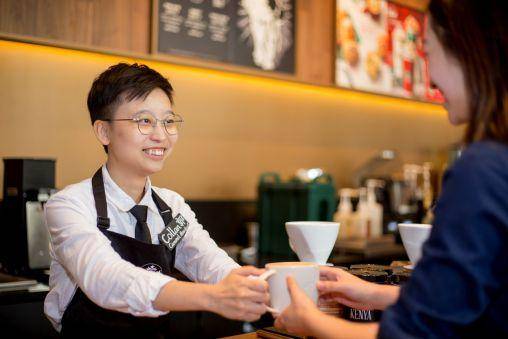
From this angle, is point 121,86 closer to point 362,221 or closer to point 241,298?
point 241,298

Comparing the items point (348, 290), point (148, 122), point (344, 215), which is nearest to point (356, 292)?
point (348, 290)

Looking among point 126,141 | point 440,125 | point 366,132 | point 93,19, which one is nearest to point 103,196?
point 126,141

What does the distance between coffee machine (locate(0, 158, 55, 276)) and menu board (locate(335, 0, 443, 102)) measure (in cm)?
194

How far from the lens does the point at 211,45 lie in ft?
10.1

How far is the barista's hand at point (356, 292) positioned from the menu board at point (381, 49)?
2.40m

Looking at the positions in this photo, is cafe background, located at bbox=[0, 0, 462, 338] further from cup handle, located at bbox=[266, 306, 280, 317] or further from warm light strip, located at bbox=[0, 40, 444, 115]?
cup handle, located at bbox=[266, 306, 280, 317]

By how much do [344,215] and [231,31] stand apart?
4.09 feet

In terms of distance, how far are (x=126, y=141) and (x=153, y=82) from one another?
0.61ft

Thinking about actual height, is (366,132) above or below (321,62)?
below

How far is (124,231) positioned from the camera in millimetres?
1680

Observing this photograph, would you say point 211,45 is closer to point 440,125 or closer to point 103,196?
point 103,196

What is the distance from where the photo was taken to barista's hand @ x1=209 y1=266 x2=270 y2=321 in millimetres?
1198

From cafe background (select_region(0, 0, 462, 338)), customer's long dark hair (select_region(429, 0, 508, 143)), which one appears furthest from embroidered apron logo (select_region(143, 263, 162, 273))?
cafe background (select_region(0, 0, 462, 338))

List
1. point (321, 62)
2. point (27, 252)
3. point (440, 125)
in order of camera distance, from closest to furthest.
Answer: point (27, 252) < point (321, 62) < point (440, 125)
